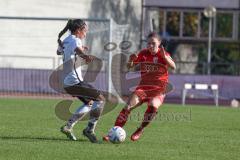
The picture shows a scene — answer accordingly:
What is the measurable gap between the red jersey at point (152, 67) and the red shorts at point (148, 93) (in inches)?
3.3

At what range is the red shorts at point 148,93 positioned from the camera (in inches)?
507

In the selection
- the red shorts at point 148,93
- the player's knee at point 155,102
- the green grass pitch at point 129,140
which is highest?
the red shorts at point 148,93

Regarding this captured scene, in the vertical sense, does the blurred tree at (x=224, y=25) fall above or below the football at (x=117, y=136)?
above

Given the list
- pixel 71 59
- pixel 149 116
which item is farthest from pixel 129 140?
pixel 71 59

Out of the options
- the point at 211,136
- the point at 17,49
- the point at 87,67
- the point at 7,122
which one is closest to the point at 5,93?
the point at 17,49

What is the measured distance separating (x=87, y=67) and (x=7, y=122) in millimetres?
10604

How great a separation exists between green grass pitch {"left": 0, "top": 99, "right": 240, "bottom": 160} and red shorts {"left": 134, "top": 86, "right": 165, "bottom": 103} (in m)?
0.67

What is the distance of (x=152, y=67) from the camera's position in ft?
42.4

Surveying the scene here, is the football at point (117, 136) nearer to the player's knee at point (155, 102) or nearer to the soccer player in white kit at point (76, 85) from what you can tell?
the soccer player in white kit at point (76, 85)

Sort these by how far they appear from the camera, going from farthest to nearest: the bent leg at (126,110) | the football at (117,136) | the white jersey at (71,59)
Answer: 1. the bent leg at (126,110)
2. the white jersey at (71,59)
3. the football at (117,136)

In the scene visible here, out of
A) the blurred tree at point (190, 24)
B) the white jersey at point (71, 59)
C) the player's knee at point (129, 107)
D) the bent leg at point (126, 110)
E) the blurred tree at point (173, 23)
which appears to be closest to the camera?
the white jersey at point (71, 59)

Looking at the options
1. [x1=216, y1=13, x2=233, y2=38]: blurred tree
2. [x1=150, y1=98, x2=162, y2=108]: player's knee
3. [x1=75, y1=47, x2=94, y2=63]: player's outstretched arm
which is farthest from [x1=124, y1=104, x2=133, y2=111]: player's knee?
[x1=216, y1=13, x2=233, y2=38]: blurred tree

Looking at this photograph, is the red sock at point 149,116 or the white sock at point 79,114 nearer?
the white sock at point 79,114

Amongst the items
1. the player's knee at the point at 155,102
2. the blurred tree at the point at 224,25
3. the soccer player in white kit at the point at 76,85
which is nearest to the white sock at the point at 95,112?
the soccer player in white kit at the point at 76,85
